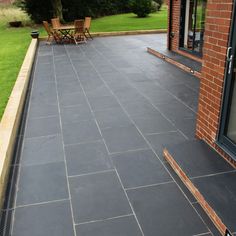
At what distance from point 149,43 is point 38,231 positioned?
999cm

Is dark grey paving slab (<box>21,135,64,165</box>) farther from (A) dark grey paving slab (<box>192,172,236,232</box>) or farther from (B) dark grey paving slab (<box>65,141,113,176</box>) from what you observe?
(A) dark grey paving slab (<box>192,172,236,232</box>)

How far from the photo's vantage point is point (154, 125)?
4516mm

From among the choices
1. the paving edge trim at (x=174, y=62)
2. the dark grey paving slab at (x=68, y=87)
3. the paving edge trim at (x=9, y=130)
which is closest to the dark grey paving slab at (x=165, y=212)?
the paving edge trim at (x=9, y=130)

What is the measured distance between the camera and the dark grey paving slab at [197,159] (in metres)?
3.11

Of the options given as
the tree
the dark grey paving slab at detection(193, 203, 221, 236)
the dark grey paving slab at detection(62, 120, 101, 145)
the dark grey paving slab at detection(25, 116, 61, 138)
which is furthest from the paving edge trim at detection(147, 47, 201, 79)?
the tree

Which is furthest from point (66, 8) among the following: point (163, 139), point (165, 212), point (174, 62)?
point (165, 212)

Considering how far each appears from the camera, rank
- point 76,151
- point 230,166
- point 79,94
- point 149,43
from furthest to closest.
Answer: point 149,43 < point 79,94 < point 76,151 < point 230,166

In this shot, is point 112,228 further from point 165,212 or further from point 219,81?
point 219,81

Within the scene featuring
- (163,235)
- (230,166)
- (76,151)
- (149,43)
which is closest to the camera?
(163,235)

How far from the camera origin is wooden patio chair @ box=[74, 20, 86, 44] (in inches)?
462

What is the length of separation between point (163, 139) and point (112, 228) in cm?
174

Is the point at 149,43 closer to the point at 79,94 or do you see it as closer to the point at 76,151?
the point at 79,94

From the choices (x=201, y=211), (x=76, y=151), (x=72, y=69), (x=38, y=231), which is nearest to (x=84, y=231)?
(x=38, y=231)

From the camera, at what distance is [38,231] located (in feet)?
8.50
